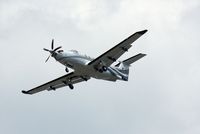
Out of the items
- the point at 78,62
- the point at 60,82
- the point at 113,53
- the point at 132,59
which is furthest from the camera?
the point at 60,82

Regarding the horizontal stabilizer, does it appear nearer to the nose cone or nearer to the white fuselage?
the white fuselage

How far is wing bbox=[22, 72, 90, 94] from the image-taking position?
375ft

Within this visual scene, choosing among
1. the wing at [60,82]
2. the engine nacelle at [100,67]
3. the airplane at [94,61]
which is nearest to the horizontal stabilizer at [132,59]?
the airplane at [94,61]

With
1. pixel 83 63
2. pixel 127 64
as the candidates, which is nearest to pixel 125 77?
pixel 127 64

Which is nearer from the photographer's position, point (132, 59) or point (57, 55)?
point (57, 55)

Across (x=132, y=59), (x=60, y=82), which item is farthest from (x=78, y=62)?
(x=60, y=82)

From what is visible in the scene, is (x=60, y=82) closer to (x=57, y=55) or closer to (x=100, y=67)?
(x=57, y=55)

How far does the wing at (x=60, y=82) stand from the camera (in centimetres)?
11421

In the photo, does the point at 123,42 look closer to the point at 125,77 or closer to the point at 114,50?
the point at 114,50

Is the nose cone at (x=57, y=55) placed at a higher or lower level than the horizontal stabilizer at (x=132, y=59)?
lower

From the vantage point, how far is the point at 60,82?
11612cm

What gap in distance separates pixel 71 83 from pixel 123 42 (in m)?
15.4

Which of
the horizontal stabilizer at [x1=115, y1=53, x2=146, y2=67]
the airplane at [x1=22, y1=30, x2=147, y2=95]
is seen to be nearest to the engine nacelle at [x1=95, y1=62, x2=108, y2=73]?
the airplane at [x1=22, y1=30, x2=147, y2=95]

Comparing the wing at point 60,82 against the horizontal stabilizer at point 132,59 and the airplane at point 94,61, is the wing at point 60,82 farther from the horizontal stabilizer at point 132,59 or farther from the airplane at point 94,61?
the horizontal stabilizer at point 132,59
